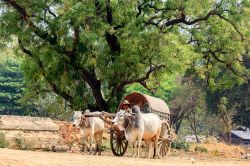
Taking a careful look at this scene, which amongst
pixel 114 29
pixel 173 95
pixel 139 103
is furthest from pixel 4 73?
pixel 139 103

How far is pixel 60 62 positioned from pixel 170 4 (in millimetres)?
5936

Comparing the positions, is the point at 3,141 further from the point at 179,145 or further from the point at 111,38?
the point at 179,145

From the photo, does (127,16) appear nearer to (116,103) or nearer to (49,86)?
(116,103)

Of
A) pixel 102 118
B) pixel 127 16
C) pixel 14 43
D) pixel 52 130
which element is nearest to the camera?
pixel 102 118

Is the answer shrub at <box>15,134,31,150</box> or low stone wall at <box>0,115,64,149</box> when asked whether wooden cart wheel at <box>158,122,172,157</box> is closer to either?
low stone wall at <box>0,115,64,149</box>

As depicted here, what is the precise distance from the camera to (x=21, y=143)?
1709 cm

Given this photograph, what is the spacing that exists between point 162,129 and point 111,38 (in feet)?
24.5

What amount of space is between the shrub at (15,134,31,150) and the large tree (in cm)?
550

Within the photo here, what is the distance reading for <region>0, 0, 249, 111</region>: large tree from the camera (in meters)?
21.8

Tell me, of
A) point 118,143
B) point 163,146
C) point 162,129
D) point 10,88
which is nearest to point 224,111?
point 10,88

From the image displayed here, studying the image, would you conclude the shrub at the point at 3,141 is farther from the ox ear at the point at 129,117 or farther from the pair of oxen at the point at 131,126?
the ox ear at the point at 129,117

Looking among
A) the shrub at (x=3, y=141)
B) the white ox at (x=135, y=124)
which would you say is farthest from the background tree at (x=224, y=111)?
the shrub at (x=3, y=141)

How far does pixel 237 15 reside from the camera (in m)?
24.4

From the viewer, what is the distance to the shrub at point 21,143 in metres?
16.9
